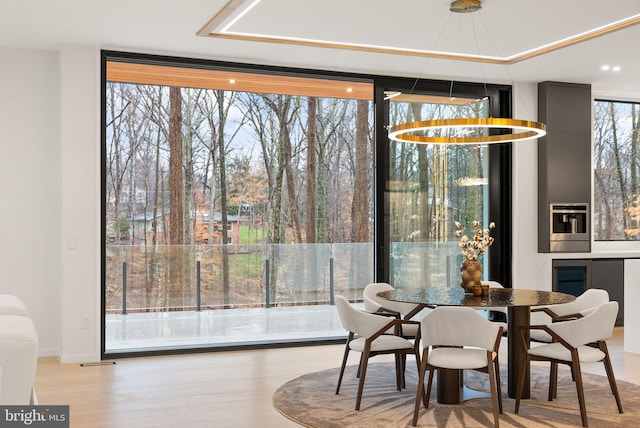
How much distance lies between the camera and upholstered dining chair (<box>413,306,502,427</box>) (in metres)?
4.49

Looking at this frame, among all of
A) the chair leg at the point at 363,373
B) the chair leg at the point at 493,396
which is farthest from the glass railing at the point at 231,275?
the chair leg at the point at 493,396

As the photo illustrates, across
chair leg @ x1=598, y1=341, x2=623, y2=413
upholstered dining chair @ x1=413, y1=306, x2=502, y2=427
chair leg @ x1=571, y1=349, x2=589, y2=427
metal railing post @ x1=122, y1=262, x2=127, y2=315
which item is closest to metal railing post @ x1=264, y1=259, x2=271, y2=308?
metal railing post @ x1=122, y1=262, x2=127, y2=315

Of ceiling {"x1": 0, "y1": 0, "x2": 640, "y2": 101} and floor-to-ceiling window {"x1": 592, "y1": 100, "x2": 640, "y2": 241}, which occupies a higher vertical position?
ceiling {"x1": 0, "y1": 0, "x2": 640, "y2": 101}

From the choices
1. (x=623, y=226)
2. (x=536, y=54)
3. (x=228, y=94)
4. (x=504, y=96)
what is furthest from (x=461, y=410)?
(x=228, y=94)

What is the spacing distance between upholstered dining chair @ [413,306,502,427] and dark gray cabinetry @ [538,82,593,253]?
379 centimetres

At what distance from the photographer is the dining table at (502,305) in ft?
16.2

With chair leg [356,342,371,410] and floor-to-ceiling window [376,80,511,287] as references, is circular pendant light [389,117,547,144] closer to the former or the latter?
chair leg [356,342,371,410]

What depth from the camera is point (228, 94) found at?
9.64 m

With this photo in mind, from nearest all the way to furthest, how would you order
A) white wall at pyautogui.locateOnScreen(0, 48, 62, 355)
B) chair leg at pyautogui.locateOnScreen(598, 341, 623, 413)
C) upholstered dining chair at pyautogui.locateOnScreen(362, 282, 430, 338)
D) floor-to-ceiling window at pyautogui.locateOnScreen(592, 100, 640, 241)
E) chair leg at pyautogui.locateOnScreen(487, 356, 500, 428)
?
1. chair leg at pyautogui.locateOnScreen(487, 356, 500, 428)
2. chair leg at pyautogui.locateOnScreen(598, 341, 623, 413)
3. upholstered dining chair at pyautogui.locateOnScreen(362, 282, 430, 338)
4. white wall at pyautogui.locateOnScreen(0, 48, 62, 355)
5. floor-to-ceiling window at pyautogui.locateOnScreen(592, 100, 640, 241)

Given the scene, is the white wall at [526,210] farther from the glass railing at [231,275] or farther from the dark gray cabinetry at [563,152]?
the glass railing at [231,275]

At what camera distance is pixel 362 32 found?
6.17 metres

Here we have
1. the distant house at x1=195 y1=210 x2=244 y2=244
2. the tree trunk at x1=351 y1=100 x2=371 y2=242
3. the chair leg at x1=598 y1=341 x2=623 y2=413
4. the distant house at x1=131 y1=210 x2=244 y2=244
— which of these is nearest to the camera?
the chair leg at x1=598 y1=341 x2=623 y2=413

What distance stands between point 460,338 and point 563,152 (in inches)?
168

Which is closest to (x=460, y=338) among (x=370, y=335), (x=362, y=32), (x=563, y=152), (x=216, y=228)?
(x=370, y=335)
